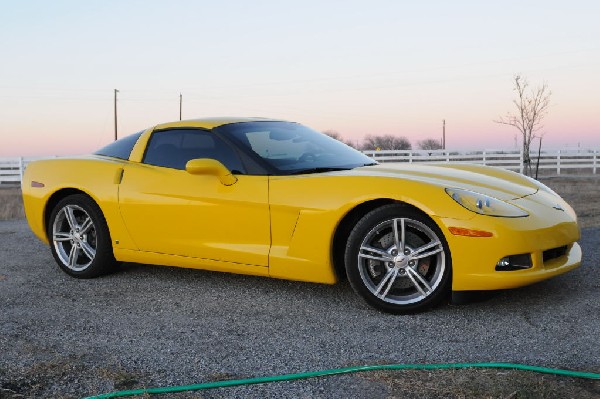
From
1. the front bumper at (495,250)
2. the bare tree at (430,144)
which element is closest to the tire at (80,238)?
the front bumper at (495,250)

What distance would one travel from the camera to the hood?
453 centimetres

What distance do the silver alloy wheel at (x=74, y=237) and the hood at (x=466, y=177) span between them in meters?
2.54

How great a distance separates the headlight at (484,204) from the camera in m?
4.17

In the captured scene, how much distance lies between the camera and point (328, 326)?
4.16 m

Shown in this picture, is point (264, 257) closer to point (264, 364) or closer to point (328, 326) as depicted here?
point (328, 326)

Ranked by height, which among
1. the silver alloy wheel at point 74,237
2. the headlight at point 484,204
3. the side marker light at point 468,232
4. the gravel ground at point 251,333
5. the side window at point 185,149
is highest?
the side window at point 185,149

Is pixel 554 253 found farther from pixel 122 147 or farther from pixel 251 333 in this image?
pixel 122 147

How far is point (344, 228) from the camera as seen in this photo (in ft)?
15.1

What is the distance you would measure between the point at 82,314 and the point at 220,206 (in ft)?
4.03

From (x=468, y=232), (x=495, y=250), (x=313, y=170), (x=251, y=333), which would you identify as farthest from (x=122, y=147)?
(x=495, y=250)

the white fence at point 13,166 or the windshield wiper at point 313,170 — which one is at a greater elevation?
the windshield wiper at point 313,170

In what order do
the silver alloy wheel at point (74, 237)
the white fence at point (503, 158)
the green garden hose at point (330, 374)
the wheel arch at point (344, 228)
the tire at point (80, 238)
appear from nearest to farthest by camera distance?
the green garden hose at point (330, 374) < the wheel arch at point (344, 228) < the tire at point (80, 238) < the silver alloy wheel at point (74, 237) < the white fence at point (503, 158)

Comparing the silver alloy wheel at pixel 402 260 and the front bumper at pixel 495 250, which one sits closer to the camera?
the front bumper at pixel 495 250

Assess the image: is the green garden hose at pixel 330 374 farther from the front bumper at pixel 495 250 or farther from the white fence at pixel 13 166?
the white fence at pixel 13 166
